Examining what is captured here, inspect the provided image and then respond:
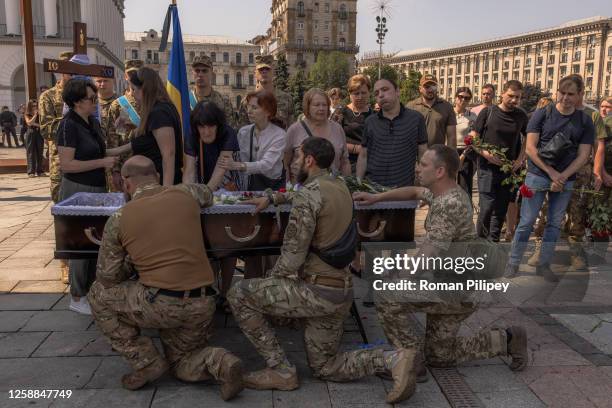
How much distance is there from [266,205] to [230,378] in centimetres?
122

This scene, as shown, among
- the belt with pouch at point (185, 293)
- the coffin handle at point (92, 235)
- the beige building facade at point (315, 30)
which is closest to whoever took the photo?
the belt with pouch at point (185, 293)

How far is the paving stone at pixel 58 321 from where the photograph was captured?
14.9 feet

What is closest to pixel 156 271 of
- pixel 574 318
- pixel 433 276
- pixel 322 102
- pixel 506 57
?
pixel 433 276

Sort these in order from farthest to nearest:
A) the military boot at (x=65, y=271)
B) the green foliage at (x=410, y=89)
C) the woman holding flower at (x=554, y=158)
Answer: the green foliage at (x=410, y=89)
the military boot at (x=65, y=271)
the woman holding flower at (x=554, y=158)

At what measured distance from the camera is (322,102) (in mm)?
5047

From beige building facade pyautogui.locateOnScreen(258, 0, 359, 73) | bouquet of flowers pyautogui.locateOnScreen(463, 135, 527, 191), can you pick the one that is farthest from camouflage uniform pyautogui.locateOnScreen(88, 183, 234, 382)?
beige building facade pyautogui.locateOnScreen(258, 0, 359, 73)

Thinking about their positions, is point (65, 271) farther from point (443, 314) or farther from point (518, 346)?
point (518, 346)

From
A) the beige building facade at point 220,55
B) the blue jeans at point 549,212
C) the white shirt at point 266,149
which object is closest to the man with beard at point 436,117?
the blue jeans at point 549,212

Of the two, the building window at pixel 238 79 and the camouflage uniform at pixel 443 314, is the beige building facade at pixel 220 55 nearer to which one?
the building window at pixel 238 79

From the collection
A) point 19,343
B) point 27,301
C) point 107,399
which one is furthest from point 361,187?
point 27,301

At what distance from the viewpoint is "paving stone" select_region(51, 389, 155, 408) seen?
10.9 ft

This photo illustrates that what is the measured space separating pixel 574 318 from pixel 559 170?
1.69 metres

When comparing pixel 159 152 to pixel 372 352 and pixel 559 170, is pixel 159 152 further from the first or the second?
pixel 559 170

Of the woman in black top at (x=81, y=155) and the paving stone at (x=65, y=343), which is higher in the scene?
the woman in black top at (x=81, y=155)
